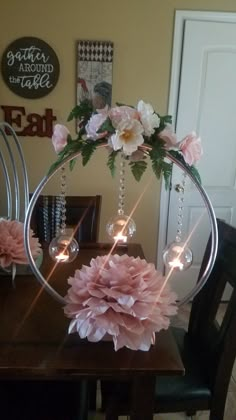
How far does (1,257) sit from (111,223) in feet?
1.34

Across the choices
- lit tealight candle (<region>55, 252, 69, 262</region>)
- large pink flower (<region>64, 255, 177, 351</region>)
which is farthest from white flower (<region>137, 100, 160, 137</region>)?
lit tealight candle (<region>55, 252, 69, 262</region>)

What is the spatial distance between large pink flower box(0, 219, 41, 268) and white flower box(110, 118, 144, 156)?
586 millimetres

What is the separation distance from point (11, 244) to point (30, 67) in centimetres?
161

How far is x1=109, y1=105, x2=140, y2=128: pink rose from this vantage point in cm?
75

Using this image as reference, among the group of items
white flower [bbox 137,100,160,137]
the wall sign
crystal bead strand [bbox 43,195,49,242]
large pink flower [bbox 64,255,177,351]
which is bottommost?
crystal bead strand [bbox 43,195,49,242]

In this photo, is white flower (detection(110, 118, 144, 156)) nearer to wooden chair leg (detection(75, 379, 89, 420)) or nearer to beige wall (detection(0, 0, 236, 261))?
wooden chair leg (detection(75, 379, 89, 420))

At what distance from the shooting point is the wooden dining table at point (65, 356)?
2.58 ft

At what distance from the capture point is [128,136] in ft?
2.45

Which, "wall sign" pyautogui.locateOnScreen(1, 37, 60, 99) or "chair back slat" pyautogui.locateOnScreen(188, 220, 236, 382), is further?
"wall sign" pyautogui.locateOnScreen(1, 37, 60, 99)

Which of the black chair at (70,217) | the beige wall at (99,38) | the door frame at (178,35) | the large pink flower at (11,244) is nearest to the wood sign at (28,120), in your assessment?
the beige wall at (99,38)

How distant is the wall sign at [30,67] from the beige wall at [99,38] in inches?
1.6

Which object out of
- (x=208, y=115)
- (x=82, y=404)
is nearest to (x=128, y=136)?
(x=82, y=404)

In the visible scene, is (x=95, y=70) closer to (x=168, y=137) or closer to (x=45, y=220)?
(x=45, y=220)

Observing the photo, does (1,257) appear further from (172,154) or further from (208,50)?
(208,50)
